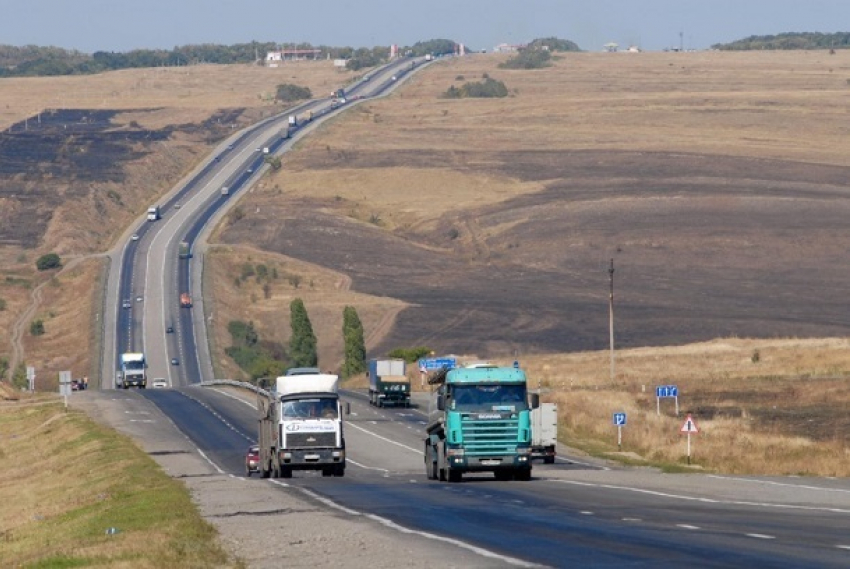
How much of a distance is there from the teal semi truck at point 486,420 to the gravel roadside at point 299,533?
4931 millimetres

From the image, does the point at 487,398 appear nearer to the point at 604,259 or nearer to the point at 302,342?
the point at 302,342

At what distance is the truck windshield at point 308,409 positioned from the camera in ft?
183

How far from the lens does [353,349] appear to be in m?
137

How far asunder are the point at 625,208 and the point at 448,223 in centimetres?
2025

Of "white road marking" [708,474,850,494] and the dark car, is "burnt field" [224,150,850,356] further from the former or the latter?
"white road marking" [708,474,850,494]

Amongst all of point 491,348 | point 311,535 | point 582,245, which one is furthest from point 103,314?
point 311,535

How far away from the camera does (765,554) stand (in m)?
24.5

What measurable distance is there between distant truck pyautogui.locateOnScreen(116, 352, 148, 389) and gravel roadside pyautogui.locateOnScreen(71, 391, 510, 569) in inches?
2661

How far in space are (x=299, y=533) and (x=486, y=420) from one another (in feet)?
54.5

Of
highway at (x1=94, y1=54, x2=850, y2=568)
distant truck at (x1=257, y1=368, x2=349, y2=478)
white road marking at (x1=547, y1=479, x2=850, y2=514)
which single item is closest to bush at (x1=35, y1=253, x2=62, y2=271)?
highway at (x1=94, y1=54, x2=850, y2=568)

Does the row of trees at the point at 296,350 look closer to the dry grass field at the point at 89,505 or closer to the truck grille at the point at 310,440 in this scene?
the dry grass field at the point at 89,505

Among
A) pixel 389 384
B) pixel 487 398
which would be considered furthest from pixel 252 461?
pixel 389 384

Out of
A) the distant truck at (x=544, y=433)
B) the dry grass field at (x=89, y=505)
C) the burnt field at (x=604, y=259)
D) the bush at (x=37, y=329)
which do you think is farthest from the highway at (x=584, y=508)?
the bush at (x=37, y=329)

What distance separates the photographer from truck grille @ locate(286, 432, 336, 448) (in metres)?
55.7
